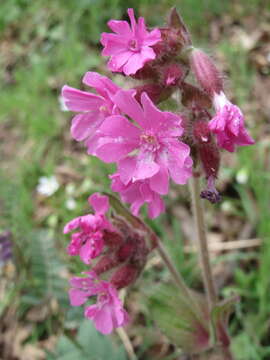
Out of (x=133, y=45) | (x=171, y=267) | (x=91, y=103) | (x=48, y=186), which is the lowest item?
(x=48, y=186)

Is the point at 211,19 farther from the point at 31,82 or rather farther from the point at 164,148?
→ the point at 164,148

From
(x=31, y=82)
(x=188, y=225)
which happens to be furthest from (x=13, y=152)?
(x=188, y=225)

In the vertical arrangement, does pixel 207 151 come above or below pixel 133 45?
below

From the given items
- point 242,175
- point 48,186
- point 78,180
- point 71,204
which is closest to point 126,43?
point 242,175

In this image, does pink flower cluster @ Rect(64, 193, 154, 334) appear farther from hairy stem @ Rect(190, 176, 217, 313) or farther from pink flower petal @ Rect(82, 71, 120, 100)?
pink flower petal @ Rect(82, 71, 120, 100)

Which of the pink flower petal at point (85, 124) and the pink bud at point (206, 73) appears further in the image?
the pink flower petal at point (85, 124)

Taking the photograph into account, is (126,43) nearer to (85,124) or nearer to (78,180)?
(85,124)

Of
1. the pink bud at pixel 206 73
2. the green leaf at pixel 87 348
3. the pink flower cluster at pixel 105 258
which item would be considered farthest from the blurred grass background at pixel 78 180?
the pink flower cluster at pixel 105 258

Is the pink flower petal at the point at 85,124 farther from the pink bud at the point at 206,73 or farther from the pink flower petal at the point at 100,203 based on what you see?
the pink bud at the point at 206,73
